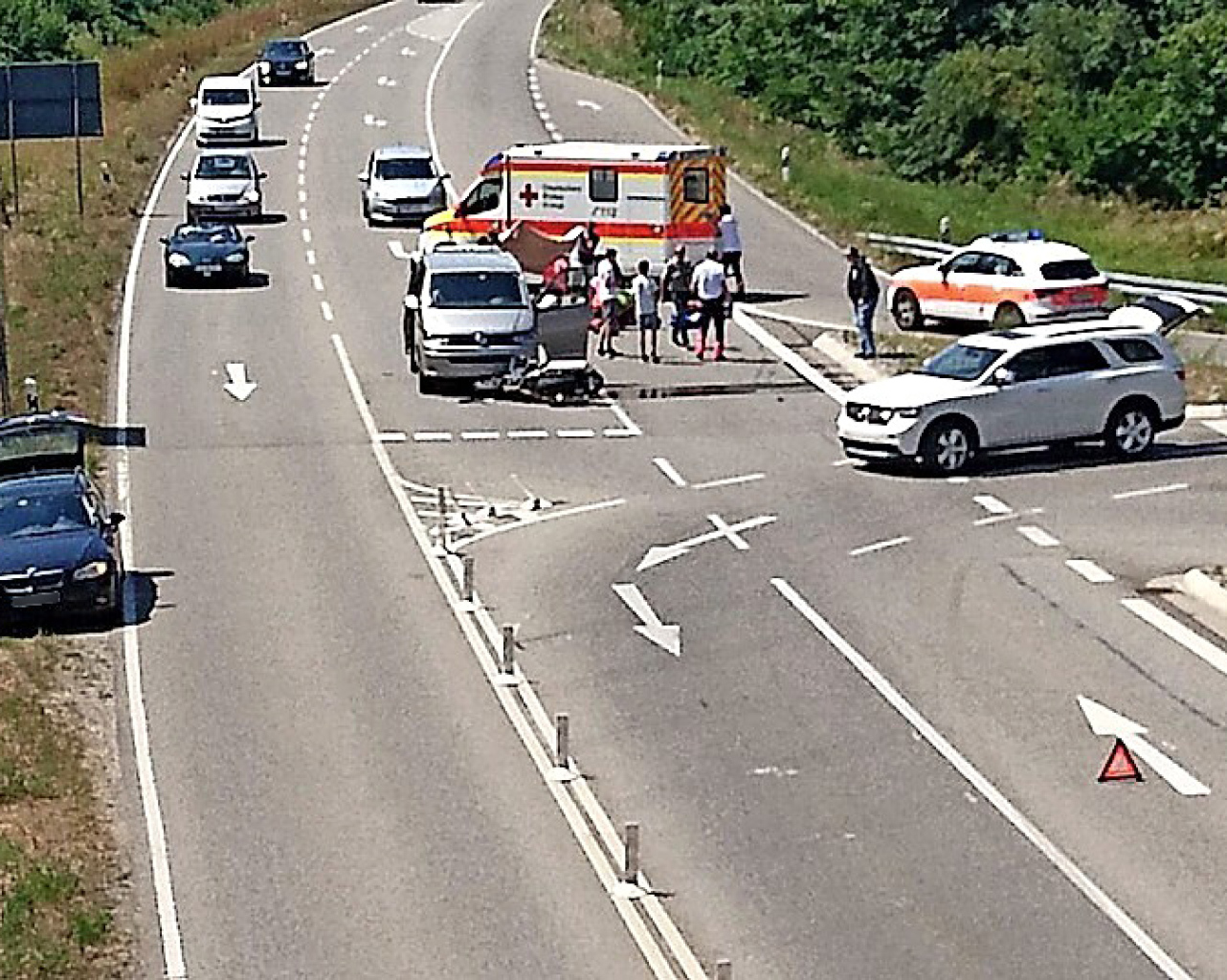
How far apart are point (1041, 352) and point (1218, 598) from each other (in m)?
7.92

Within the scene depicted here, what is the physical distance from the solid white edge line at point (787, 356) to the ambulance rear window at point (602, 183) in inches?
112

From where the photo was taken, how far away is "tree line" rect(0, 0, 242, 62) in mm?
94750

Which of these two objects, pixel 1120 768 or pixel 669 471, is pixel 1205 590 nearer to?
pixel 1120 768

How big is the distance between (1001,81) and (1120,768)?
58244 mm

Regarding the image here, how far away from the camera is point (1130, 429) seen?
32.5 metres

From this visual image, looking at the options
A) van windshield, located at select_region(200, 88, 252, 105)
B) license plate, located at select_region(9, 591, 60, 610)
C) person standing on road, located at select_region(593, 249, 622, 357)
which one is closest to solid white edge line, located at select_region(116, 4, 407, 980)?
license plate, located at select_region(9, 591, 60, 610)

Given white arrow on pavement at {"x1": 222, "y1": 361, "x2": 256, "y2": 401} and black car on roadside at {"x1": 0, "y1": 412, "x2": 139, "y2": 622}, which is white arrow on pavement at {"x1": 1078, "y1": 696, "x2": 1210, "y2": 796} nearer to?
black car on roadside at {"x1": 0, "y1": 412, "x2": 139, "y2": 622}

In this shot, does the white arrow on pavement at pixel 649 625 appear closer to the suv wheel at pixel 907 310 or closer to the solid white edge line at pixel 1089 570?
the solid white edge line at pixel 1089 570

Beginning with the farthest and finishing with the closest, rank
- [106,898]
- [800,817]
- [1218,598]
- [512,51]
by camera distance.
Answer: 1. [512,51]
2. [1218,598]
3. [800,817]
4. [106,898]

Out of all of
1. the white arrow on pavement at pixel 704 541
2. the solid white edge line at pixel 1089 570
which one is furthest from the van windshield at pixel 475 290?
the solid white edge line at pixel 1089 570

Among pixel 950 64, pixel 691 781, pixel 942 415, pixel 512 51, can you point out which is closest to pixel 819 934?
pixel 691 781

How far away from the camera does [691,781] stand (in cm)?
1920

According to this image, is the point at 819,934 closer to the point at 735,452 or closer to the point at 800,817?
the point at 800,817

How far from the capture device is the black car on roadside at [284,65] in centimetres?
8088
